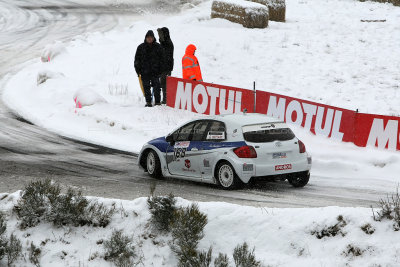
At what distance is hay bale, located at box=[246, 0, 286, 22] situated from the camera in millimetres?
32500

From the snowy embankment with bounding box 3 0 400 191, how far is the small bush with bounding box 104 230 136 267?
5.92m

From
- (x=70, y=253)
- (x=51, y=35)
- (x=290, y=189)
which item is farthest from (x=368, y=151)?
(x=51, y=35)

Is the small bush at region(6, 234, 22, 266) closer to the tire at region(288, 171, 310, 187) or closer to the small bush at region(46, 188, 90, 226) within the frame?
the small bush at region(46, 188, 90, 226)

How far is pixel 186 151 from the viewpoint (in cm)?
1334

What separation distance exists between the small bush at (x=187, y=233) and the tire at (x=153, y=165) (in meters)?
4.85

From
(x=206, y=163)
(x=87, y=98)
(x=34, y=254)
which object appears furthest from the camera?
(x=87, y=98)

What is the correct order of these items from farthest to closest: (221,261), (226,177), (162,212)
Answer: (226,177)
(162,212)
(221,261)

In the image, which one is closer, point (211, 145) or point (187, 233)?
point (187, 233)

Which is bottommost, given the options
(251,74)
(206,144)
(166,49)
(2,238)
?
(251,74)

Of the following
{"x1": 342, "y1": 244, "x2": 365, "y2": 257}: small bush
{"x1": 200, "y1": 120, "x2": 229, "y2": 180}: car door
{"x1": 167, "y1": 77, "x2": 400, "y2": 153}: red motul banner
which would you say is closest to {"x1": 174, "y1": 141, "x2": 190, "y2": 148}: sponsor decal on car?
{"x1": 200, "y1": 120, "x2": 229, "y2": 180}: car door

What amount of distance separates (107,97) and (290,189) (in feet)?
38.3

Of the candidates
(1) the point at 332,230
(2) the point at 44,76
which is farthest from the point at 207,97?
(1) the point at 332,230

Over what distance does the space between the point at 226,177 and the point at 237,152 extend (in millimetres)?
601

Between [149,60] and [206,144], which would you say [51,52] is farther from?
[206,144]
